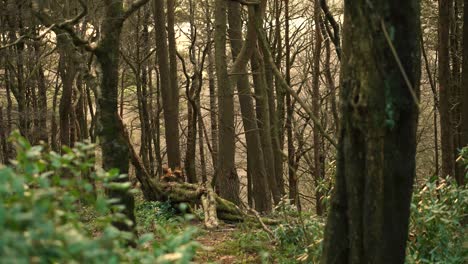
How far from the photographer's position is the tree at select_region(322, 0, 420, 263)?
3562 mm

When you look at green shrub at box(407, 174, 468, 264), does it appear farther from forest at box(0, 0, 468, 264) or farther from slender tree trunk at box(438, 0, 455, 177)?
slender tree trunk at box(438, 0, 455, 177)

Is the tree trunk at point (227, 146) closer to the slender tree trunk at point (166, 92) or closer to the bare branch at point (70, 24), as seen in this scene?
the slender tree trunk at point (166, 92)

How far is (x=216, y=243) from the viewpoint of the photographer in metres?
8.04

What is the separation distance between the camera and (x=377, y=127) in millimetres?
3637

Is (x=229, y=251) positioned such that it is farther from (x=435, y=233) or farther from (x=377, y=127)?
(x=377, y=127)

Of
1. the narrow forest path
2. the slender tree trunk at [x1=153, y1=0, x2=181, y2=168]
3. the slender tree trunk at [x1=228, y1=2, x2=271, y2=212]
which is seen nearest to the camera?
the narrow forest path

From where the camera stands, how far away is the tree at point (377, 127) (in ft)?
11.7

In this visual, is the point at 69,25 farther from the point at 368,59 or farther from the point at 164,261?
the point at 164,261

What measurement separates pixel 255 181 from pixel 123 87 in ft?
45.0

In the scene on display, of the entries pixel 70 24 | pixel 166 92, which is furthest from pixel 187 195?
pixel 166 92

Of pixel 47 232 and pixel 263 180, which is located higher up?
pixel 47 232

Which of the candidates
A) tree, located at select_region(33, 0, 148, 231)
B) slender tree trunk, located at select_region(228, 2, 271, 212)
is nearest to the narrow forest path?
tree, located at select_region(33, 0, 148, 231)

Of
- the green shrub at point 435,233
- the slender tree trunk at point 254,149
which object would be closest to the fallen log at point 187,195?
the slender tree trunk at point 254,149

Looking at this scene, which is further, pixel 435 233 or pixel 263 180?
pixel 263 180
